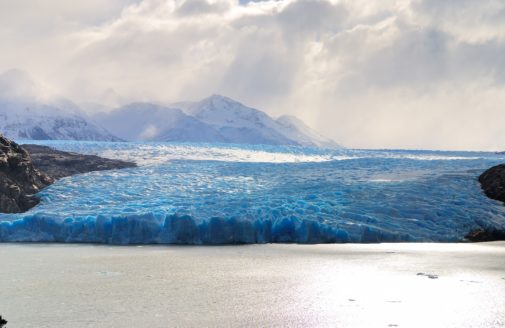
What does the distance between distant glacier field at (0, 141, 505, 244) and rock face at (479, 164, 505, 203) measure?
0.24m

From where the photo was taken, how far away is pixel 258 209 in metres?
13.1

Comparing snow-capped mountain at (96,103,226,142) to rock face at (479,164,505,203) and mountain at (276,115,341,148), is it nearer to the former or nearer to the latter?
mountain at (276,115,341,148)

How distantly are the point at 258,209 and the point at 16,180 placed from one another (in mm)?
6717

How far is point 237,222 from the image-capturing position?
12.6 m

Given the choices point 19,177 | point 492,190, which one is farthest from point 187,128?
point 492,190

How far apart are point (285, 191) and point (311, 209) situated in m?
2.07

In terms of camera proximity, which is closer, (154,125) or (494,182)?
(494,182)

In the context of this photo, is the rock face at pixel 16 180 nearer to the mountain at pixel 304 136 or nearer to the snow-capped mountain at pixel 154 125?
the snow-capped mountain at pixel 154 125

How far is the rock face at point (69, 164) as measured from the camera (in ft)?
63.2

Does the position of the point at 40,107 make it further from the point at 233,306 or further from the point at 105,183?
Answer: the point at 233,306

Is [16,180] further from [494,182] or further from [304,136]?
[304,136]

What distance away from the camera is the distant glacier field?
12.6 m

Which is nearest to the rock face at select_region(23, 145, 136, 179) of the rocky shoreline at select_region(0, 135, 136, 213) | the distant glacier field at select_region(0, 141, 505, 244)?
the rocky shoreline at select_region(0, 135, 136, 213)

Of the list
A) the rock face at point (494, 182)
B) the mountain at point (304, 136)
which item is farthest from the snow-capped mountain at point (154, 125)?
the rock face at point (494, 182)
